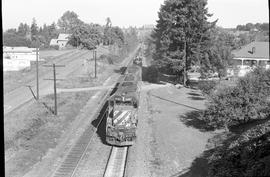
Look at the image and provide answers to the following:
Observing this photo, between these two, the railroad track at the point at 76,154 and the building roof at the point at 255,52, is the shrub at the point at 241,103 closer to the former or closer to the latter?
the railroad track at the point at 76,154

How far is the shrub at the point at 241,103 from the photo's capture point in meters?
30.4

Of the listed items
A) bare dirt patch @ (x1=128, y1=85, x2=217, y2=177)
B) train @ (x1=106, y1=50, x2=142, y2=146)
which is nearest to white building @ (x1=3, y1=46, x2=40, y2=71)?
bare dirt patch @ (x1=128, y1=85, x2=217, y2=177)

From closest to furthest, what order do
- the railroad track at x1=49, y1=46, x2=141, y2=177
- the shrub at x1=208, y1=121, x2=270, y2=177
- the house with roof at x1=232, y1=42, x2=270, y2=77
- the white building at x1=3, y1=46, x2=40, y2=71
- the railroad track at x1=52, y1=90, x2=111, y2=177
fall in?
the shrub at x1=208, y1=121, x2=270, y2=177, the railroad track at x1=49, y1=46, x2=141, y2=177, the railroad track at x1=52, y1=90, x2=111, y2=177, the house with roof at x1=232, y1=42, x2=270, y2=77, the white building at x1=3, y1=46, x2=40, y2=71

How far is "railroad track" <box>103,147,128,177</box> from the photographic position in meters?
22.4

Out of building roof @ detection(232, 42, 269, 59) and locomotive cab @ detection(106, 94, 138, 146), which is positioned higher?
building roof @ detection(232, 42, 269, 59)

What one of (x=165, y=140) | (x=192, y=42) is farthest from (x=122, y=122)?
(x=192, y=42)

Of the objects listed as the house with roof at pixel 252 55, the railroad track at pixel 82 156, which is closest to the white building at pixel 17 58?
the house with roof at pixel 252 55

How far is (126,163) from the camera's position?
23828 millimetres

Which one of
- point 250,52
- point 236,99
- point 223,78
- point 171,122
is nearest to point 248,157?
point 236,99

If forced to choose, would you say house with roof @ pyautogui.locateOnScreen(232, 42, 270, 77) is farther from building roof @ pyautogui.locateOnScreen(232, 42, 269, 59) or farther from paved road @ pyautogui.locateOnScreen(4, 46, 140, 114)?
paved road @ pyautogui.locateOnScreen(4, 46, 140, 114)

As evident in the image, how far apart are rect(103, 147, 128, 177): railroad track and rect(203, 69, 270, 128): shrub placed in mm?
8761

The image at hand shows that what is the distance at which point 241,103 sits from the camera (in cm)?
3062

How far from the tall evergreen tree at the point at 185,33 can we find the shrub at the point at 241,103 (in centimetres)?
2509

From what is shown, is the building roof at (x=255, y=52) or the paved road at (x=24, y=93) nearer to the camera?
the paved road at (x=24, y=93)
